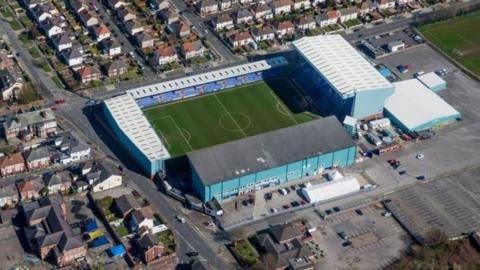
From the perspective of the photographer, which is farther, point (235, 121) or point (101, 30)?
point (101, 30)

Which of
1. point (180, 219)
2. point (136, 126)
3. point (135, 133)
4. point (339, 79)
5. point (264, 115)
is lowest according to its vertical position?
point (180, 219)

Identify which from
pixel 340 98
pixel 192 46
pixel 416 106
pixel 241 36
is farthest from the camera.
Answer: pixel 241 36

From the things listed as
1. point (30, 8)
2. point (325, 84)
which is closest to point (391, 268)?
point (325, 84)

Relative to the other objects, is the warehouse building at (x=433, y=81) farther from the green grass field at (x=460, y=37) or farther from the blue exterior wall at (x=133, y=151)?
the blue exterior wall at (x=133, y=151)

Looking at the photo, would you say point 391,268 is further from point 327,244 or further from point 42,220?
point 42,220

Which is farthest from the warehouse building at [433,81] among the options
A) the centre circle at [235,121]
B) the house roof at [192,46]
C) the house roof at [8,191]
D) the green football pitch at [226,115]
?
the house roof at [8,191]

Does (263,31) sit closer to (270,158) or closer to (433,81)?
(433,81)

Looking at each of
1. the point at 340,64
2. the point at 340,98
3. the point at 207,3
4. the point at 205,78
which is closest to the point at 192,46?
the point at 205,78

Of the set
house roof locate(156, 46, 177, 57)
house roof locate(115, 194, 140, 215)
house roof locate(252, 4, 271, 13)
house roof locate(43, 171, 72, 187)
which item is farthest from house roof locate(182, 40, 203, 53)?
house roof locate(115, 194, 140, 215)
